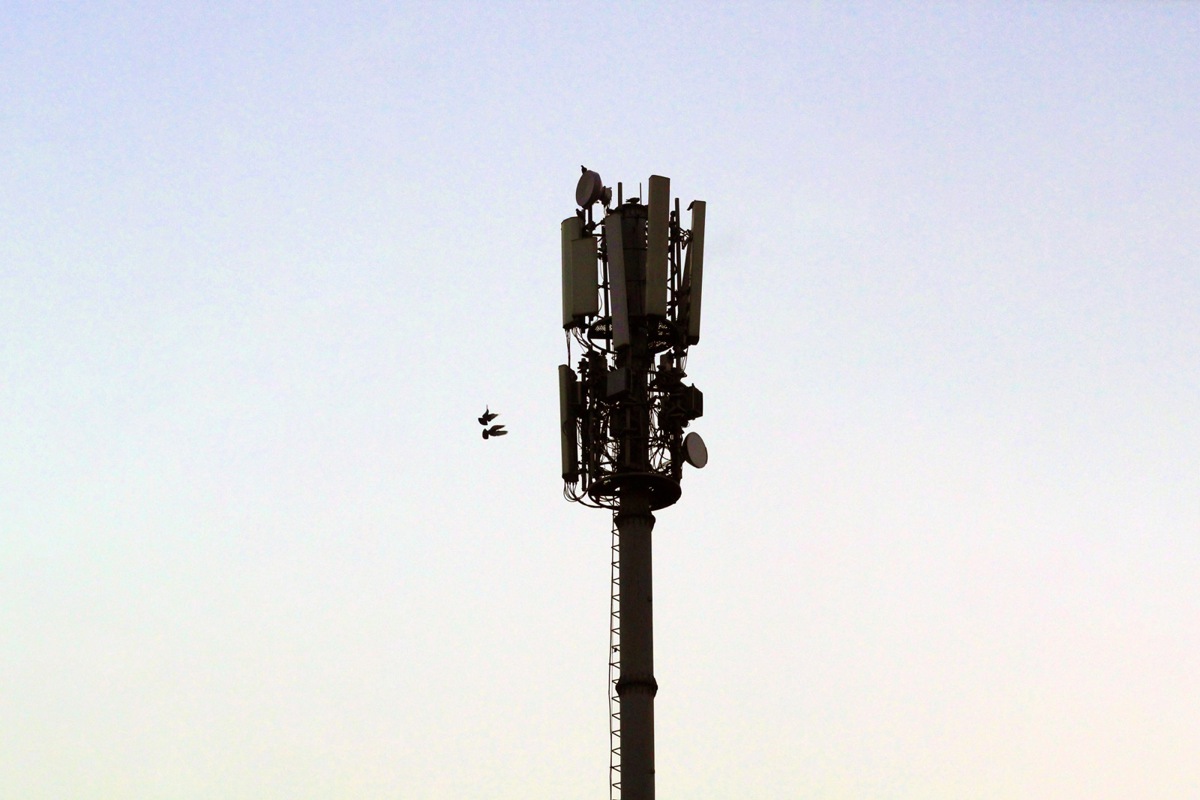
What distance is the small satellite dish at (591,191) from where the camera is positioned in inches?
3529

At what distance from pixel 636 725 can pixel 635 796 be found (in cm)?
263

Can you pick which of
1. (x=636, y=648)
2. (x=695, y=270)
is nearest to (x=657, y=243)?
(x=695, y=270)

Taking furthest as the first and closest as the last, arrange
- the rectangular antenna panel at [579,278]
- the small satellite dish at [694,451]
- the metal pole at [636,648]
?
the rectangular antenna panel at [579,278] < the small satellite dish at [694,451] < the metal pole at [636,648]

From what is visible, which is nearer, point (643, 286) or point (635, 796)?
point (635, 796)

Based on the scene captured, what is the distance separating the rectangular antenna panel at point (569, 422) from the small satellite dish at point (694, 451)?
431 centimetres

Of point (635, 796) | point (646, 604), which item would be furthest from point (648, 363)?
point (635, 796)

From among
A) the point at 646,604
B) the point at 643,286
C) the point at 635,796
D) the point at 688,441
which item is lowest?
the point at 635,796

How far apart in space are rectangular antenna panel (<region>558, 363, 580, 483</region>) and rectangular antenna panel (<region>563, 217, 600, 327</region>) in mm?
2585

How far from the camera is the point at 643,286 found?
88.1 metres

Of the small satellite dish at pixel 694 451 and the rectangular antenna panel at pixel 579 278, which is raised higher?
the rectangular antenna panel at pixel 579 278

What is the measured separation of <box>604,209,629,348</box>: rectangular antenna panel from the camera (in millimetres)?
87125

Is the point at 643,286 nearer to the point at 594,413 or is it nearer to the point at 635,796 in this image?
the point at 594,413

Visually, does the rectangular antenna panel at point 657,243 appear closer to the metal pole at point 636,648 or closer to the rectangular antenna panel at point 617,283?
the rectangular antenna panel at point 617,283

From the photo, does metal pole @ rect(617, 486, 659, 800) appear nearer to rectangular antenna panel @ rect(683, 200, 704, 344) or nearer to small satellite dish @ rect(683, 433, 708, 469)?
small satellite dish @ rect(683, 433, 708, 469)
